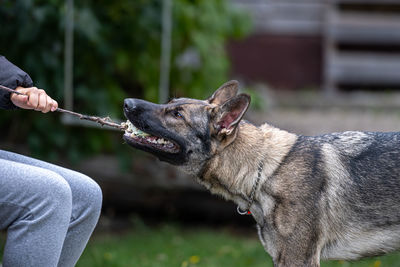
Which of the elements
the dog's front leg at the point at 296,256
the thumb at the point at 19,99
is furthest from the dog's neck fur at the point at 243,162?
the thumb at the point at 19,99

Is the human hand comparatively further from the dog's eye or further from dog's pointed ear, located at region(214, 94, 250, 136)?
dog's pointed ear, located at region(214, 94, 250, 136)

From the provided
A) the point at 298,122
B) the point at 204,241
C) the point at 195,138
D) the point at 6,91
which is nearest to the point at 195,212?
the point at 204,241

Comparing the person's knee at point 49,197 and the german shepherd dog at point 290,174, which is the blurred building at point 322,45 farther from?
the person's knee at point 49,197

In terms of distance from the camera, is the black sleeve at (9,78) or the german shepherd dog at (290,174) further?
the german shepherd dog at (290,174)

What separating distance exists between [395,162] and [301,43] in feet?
24.0

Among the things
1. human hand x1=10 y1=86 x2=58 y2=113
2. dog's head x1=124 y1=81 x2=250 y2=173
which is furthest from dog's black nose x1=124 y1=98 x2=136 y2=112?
human hand x1=10 y1=86 x2=58 y2=113

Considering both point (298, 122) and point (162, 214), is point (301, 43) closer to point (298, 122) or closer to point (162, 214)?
point (298, 122)

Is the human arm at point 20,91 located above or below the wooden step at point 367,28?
above

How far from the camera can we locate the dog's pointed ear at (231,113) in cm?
317

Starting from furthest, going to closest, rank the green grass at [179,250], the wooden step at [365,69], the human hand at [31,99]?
1. the wooden step at [365,69]
2. the green grass at [179,250]
3. the human hand at [31,99]

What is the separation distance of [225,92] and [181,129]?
511 mm

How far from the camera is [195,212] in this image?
700 centimetres

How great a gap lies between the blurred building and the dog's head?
6777mm

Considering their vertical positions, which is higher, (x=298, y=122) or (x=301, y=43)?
(x=301, y=43)
